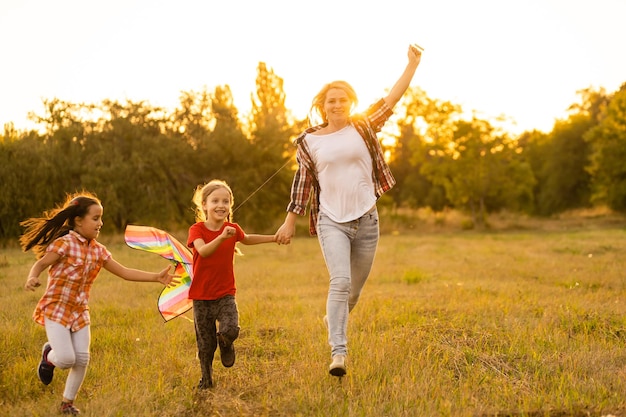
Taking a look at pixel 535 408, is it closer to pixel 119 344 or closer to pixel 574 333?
pixel 574 333

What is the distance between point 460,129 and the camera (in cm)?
3838

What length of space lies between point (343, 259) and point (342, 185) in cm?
61

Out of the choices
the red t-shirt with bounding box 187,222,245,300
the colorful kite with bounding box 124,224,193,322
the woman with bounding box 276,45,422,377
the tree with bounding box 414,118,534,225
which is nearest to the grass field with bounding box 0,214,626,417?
the colorful kite with bounding box 124,224,193,322

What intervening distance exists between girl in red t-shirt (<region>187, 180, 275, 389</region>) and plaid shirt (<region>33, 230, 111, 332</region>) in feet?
2.65

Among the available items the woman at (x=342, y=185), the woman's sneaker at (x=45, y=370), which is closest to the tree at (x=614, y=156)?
the woman at (x=342, y=185)

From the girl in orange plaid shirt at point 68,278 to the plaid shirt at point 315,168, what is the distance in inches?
56.0

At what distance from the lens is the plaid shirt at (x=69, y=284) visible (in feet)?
14.8

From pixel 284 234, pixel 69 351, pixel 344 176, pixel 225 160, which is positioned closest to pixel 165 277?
pixel 69 351

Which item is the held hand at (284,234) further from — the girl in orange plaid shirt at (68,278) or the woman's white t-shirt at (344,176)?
the girl in orange plaid shirt at (68,278)

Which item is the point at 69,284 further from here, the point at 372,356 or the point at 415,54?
the point at 415,54

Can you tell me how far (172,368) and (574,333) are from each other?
436cm

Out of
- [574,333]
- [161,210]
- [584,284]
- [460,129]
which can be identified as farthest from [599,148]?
[574,333]

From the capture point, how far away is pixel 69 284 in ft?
15.1

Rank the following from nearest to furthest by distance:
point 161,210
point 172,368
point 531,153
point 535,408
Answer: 1. point 535,408
2. point 172,368
3. point 161,210
4. point 531,153
